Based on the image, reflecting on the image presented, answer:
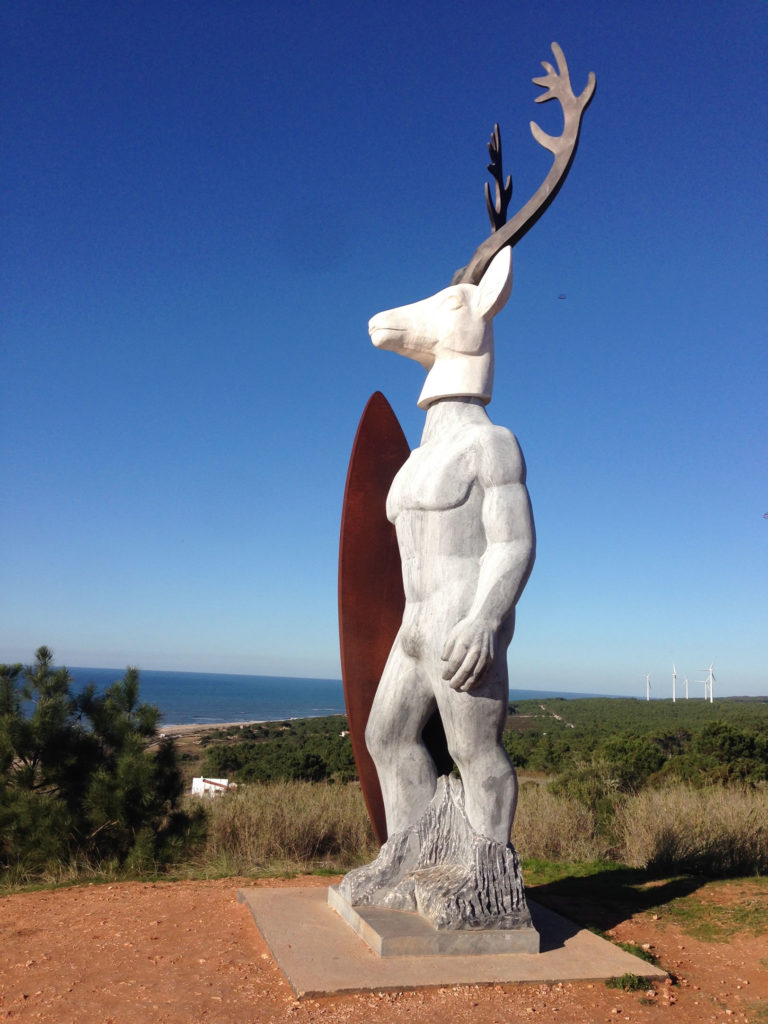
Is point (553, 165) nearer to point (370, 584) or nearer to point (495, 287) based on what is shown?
point (495, 287)

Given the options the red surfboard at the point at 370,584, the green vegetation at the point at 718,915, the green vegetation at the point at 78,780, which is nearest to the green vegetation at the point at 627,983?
the green vegetation at the point at 718,915

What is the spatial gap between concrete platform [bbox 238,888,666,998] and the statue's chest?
220 centimetres

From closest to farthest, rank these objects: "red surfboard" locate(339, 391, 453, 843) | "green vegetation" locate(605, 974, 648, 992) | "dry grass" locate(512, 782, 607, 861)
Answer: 1. "green vegetation" locate(605, 974, 648, 992)
2. "red surfboard" locate(339, 391, 453, 843)
3. "dry grass" locate(512, 782, 607, 861)

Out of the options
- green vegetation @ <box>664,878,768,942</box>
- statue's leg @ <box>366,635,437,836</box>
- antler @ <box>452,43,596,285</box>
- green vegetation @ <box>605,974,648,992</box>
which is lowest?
green vegetation @ <box>664,878,768,942</box>

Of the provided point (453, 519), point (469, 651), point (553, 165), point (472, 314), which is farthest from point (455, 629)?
point (553, 165)

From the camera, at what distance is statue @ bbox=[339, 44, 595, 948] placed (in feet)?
13.6

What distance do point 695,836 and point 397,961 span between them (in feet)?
15.6

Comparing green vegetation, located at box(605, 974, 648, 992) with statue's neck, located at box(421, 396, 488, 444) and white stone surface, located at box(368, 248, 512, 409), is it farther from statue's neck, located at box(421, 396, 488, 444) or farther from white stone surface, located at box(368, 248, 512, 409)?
white stone surface, located at box(368, 248, 512, 409)

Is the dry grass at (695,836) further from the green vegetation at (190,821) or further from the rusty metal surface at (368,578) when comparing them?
the rusty metal surface at (368,578)

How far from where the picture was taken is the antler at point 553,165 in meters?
4.86

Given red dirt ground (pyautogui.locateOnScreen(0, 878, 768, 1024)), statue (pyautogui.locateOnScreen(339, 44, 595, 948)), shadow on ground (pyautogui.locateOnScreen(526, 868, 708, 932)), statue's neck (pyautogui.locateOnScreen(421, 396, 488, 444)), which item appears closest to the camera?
red dirt ground (pyautogui.locateOnScreen(0, 878, 768, 1024))

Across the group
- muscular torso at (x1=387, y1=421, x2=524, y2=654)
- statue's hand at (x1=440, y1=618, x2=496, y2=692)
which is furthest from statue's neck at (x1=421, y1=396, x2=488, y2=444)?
statue's hand at (x1=440, y1=618, x2=496, y2=692)

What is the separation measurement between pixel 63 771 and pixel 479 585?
15.4 feet

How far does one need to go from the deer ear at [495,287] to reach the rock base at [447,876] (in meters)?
2.65
